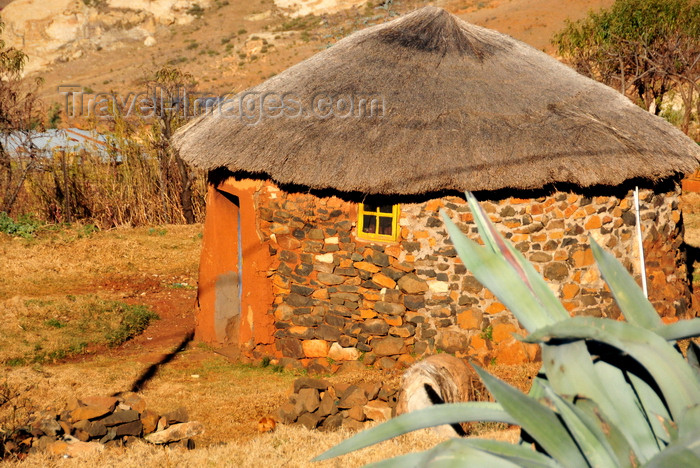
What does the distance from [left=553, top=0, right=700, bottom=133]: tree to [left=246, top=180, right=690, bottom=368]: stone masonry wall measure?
13.8m

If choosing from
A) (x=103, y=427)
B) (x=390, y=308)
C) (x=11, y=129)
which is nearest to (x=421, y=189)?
(x=390, y=308)

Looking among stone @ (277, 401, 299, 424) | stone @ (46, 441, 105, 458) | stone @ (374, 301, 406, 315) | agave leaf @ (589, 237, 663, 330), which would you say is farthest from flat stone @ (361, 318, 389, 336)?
agave leaf @ (589, 237, 663, 330)

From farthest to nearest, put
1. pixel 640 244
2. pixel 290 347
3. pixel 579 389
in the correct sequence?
pixel 290 347 < pixel 640 244 < pixel 579 389

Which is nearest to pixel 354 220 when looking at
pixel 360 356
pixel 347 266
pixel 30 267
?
pixel 347 266

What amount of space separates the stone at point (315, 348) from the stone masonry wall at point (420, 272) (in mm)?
15

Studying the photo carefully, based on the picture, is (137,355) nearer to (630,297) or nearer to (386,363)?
(386,363)

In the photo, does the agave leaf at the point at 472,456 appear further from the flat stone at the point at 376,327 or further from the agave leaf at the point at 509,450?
the flat stone at the point at 376,327

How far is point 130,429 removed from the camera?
19.0ft

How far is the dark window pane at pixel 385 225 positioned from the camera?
769cm

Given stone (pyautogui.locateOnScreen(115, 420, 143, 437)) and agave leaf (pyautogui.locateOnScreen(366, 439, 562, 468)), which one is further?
stone (pyautogui.locateOnScreen(115, 420, 143, 437))

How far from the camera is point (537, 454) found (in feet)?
7.84

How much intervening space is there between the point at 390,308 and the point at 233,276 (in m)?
2.54

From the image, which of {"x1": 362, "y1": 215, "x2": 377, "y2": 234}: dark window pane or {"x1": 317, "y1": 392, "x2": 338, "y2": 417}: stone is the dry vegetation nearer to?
{"x1": 317, "y1": 392, "x2": 338, "y2": 417}: stone

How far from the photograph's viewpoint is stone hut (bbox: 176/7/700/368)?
720 cm
